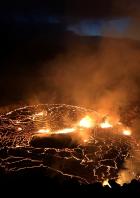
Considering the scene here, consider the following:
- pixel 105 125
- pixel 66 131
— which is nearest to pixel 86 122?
pixel 105 125

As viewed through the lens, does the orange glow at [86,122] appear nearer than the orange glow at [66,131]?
No

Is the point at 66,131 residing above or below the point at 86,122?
below

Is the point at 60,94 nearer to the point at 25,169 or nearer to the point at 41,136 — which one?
the point at 41,136

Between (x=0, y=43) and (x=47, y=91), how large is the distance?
264 inches

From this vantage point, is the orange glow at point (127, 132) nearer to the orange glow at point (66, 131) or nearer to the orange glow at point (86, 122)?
the orange glow at point (86, 122)

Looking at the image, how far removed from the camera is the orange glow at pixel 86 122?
10968mm

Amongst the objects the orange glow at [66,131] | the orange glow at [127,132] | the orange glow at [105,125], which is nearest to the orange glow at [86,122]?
the orange glow at [105,125]

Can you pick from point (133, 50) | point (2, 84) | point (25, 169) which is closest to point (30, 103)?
point (2, 84)

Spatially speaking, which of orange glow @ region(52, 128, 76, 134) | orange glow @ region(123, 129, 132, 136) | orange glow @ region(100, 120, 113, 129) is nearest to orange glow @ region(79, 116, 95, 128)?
orange glow @ region(100, 120, 113, 129)

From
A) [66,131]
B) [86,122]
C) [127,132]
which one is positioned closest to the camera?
[66,131]

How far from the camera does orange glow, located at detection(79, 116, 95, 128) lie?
1097 cm

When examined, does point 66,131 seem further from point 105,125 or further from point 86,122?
point 105,125

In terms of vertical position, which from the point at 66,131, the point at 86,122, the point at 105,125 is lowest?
the point at 66,131

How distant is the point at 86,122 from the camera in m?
11.3
